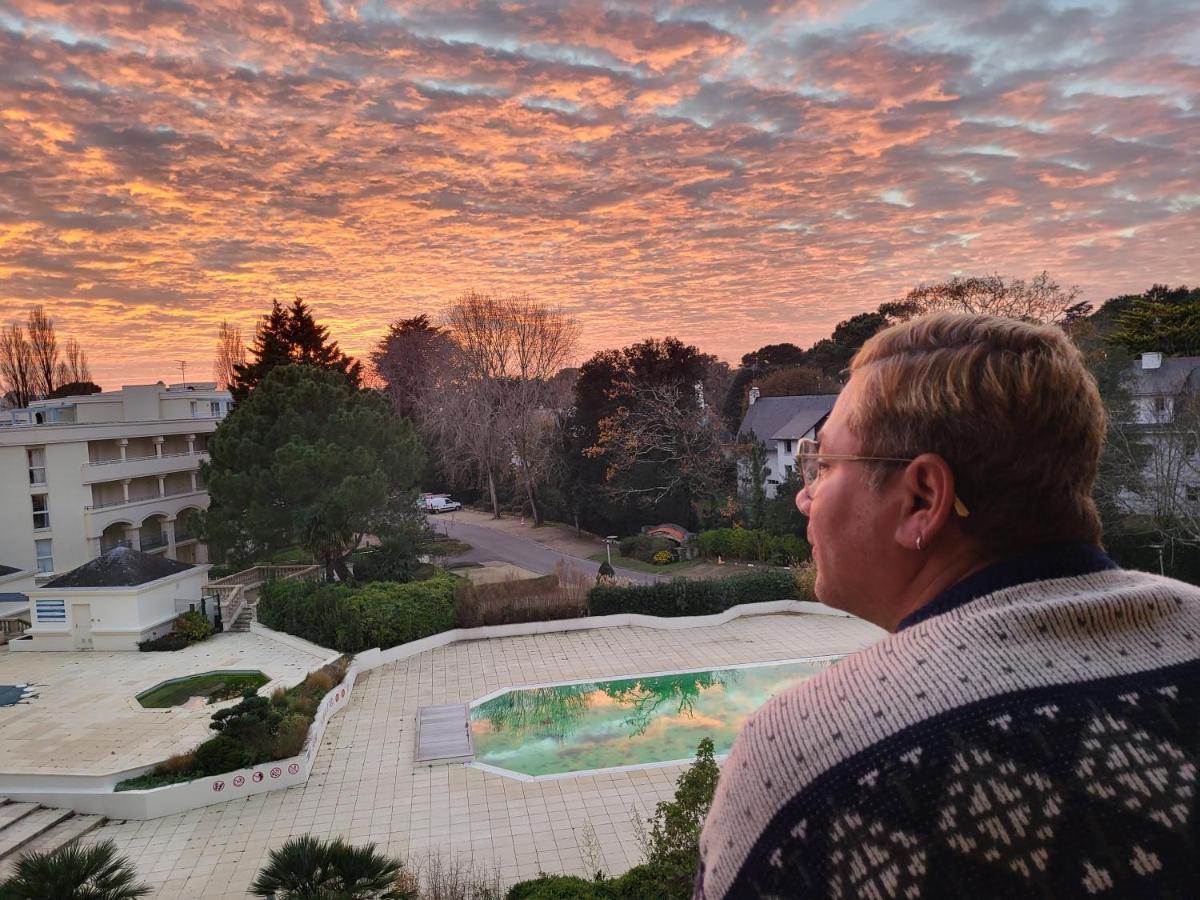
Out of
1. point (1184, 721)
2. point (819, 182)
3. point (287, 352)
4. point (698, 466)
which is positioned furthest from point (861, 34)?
point (287, 352)

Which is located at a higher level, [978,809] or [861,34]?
[861,34]

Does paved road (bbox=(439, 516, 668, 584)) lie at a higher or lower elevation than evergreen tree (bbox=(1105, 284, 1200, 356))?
lower

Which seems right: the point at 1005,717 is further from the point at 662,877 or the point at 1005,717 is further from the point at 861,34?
the point at 861,34

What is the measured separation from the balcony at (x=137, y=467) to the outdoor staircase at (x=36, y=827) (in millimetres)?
19649

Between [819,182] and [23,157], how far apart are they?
18.8m

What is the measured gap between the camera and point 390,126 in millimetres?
17562

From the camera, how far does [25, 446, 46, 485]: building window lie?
91.7 ft

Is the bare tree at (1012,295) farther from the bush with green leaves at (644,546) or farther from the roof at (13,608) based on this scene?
the roof at (13,608)

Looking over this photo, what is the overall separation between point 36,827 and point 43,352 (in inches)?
1921

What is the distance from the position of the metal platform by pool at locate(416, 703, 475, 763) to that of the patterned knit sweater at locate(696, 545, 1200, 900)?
13302mm

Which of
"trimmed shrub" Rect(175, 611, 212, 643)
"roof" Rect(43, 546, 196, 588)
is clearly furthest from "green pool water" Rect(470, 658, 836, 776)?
"roof" Rect(43, 546, 196, 588)

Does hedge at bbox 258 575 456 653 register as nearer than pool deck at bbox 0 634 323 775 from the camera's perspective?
No

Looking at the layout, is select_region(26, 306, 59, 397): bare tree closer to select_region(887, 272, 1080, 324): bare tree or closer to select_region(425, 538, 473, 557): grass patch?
select_region(425, 538, 473, 557): grass patch

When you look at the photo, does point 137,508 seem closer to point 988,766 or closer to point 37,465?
point 37,465
